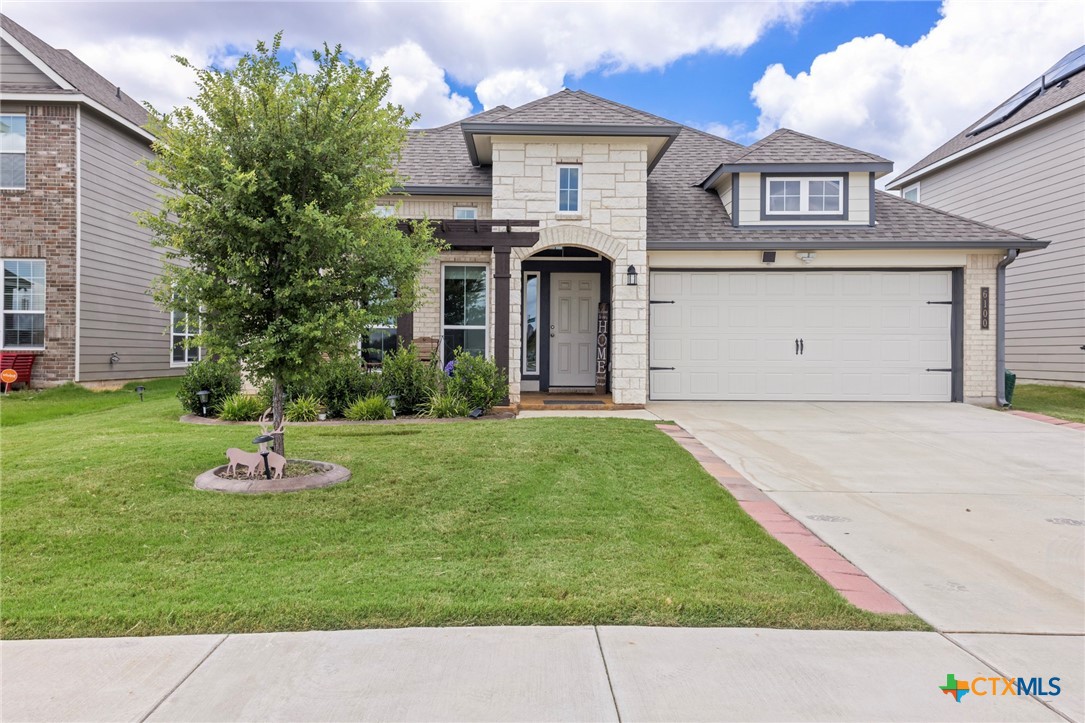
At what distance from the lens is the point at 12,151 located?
1270cm

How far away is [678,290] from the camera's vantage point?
12031 millimetres

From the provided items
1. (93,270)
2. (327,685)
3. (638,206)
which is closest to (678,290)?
(638,206)

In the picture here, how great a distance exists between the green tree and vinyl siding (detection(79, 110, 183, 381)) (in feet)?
27.4

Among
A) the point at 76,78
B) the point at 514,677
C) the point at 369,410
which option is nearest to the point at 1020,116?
the point at 369,410

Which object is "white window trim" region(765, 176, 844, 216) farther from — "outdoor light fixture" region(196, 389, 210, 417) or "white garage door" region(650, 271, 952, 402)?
"outdoor light fixture" region(196, 389, 210, 417)

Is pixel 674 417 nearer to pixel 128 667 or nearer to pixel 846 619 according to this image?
pixel 846 619

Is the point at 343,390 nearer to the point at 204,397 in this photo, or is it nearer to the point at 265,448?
the point at 204,397

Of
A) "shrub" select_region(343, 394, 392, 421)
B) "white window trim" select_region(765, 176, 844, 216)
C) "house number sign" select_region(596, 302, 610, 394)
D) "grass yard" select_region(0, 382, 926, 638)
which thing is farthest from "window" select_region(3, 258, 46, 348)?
"white window trim" select_region(765, 176, 844, 216)

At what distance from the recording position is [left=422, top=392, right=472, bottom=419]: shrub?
370 inches

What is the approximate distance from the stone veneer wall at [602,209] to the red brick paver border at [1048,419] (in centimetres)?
612

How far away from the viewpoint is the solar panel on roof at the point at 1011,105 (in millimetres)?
15312

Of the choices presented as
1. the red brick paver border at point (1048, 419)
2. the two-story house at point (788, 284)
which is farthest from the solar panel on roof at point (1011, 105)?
the red brick paver border at point (1048, 419)

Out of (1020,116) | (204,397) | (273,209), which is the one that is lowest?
(204,397)

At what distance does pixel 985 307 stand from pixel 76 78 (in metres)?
18.5
